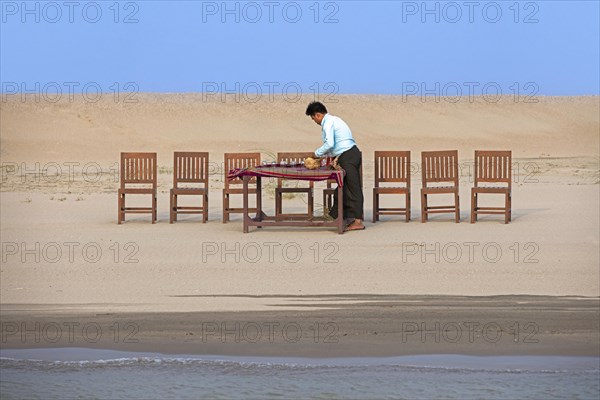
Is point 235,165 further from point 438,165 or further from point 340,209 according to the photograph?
point 438,165

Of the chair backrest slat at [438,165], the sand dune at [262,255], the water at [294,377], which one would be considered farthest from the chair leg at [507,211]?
the water at [294,377]

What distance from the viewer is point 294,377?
7.44 m

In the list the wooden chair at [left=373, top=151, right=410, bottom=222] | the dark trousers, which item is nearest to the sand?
the wooden chair at [left=373, top=151, right=410, bottom=222]

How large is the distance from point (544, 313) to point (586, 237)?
4.49 meters

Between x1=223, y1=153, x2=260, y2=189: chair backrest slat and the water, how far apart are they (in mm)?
7240

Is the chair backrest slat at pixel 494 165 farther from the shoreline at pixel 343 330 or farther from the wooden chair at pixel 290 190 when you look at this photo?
the shoreline at pixel 343 330

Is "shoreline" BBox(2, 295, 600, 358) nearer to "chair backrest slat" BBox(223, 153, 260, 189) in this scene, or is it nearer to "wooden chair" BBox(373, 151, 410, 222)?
"wooden chair" BBox(373, 151, 410, 222)

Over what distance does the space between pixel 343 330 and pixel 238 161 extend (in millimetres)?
7294

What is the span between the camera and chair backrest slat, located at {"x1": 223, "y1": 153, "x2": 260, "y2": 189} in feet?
49.4

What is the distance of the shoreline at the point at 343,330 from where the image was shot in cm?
806

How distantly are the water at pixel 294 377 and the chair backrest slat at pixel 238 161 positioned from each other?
7.24 m

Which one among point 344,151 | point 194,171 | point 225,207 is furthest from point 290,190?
point 194,171

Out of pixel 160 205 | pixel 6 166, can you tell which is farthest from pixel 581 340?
pixel 6 166

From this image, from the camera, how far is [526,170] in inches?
1179
